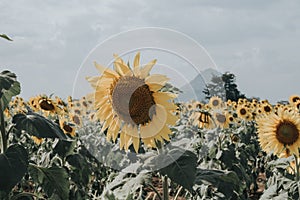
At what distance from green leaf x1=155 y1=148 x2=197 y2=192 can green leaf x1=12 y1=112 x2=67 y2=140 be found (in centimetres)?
67

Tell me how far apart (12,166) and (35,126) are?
25cm

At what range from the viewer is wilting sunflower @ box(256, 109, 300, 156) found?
14.4 ft

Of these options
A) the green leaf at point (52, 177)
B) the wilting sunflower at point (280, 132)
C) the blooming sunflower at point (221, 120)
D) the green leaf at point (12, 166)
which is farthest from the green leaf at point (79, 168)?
the blooming sunflower at point (221, 120)

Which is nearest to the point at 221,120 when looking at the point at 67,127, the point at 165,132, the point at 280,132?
the point at 67,127

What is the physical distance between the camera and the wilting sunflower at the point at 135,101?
2.07m

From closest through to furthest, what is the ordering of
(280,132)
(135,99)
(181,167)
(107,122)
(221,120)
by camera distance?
(181,167), (135,99), (107,122), (280,132), (221,120)

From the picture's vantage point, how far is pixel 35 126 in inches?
95.0

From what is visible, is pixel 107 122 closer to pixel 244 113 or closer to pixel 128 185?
Result: pixel 128 185

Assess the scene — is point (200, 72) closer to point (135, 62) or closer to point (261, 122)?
point (135, 62)

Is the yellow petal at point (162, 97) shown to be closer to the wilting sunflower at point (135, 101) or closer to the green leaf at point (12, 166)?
the wilting sunflower at point (135, 101)

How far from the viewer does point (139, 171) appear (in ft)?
6.86

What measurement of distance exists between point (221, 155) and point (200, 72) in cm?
371

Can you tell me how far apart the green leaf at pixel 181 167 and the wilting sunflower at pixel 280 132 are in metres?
2.55

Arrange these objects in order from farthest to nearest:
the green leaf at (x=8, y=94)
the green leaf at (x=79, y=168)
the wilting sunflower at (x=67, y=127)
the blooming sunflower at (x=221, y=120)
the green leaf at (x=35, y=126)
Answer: the blooming sunflower at (x=221, y=120) < the wilting sunflower at (x=67, y=127) < the green leaf at (x=79, y=168) < the green leaf at (x=8, y=94) < the green leaf at (x=35, y=126)
